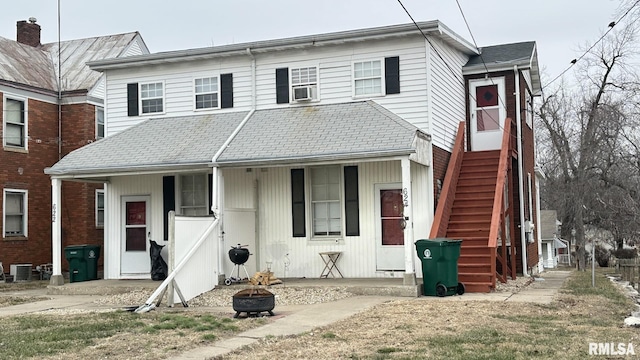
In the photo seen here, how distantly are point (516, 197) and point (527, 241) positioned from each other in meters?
1.39

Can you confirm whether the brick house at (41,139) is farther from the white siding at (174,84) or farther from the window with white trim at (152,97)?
the window with white trim at (152,97)

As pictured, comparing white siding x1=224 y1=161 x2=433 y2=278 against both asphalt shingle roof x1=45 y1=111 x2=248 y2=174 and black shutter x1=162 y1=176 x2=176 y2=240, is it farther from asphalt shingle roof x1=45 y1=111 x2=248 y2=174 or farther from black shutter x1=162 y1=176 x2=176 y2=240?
black shutter x1=162 y1=176 x2=176 y2=240

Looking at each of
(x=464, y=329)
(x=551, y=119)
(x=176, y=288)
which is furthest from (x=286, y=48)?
(x=551, y=119)

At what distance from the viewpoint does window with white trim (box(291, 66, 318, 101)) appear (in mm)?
17750

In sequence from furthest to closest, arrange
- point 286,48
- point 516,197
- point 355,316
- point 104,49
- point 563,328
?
point 104,49, point 516,197, point 286,48, point 355,316, point 563,328

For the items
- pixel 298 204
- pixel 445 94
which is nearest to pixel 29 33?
pixel 298 204

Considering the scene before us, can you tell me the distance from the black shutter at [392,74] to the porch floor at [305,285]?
15.3ft

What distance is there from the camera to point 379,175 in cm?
1667

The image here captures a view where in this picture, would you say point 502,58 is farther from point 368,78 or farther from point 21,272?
point 21,272

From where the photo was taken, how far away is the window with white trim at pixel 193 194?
59.3 ft

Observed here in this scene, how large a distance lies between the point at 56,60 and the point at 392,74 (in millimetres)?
14453

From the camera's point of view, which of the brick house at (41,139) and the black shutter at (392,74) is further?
the brick house at (41,139)

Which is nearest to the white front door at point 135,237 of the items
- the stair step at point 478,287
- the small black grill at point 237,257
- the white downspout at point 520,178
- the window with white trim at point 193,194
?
the window with white trim at point 193,194

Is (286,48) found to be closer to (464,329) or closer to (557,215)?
(464,329)
